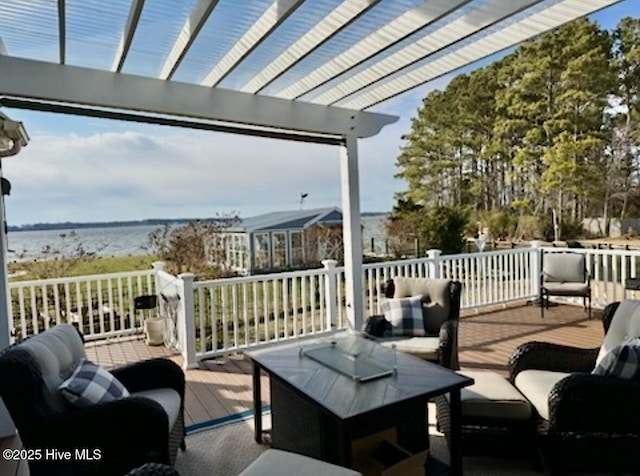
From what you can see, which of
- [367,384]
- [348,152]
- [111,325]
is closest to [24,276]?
[111,325]

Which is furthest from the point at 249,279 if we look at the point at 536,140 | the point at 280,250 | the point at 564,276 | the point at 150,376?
the point at 536,140

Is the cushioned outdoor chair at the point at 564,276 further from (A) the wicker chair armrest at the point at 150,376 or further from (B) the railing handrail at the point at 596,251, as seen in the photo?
(A) the wicker chair armrest at the point at 150,376

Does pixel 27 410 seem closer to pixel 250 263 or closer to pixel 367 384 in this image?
pixel 367 384

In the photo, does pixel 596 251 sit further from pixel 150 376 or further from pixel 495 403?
pixel 150 376

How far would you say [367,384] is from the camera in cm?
243

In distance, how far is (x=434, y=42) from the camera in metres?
3.43

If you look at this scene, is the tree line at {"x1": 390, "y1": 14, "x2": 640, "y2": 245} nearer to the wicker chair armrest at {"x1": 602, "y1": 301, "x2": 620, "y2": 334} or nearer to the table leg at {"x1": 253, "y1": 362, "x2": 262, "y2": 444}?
the wicker chair armrest at {"x1": 602, "y1": 301, "x2": 620, "y2": 334}

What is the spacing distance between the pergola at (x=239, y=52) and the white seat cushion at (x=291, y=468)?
96.0 inches

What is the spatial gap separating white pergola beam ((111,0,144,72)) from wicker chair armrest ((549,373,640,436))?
316 cm

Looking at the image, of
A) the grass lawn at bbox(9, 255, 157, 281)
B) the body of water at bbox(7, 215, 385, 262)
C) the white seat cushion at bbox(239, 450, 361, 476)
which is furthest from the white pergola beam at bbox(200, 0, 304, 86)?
the body of water at bbox(7, 215, 385, 262)

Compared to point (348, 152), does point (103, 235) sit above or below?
below

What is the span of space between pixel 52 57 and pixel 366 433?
345cm

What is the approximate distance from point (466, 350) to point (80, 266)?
5945mm

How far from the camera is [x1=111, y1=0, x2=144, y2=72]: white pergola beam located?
2592mm
